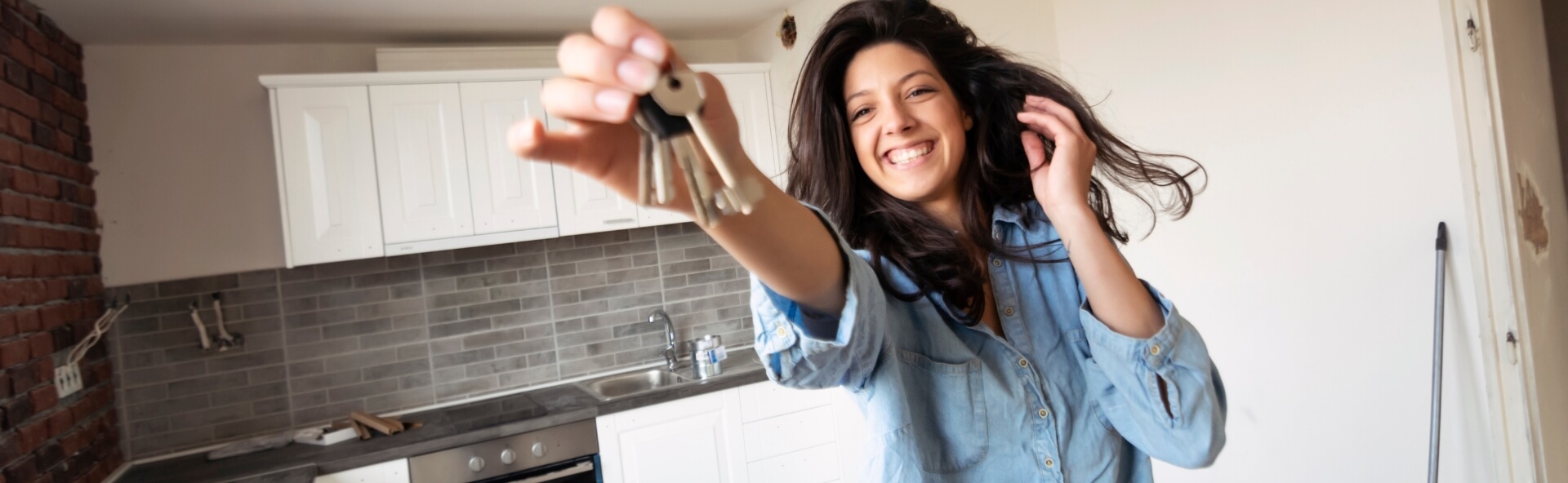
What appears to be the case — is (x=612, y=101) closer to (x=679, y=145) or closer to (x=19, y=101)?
(x=679, y=145)

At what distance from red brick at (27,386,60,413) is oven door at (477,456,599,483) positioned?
114 centimetres

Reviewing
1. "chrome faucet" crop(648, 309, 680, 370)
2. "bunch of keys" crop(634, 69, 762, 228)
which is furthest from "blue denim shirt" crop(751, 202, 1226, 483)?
"chrome faucet" crop(648, 309, 680, 370)

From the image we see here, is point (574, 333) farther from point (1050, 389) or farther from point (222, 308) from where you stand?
point (1050, 389)

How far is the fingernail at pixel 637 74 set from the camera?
20.1 inches

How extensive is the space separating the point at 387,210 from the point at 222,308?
0.72 m

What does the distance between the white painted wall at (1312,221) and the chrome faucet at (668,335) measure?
183cm

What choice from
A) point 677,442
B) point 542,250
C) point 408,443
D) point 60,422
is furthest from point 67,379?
point 677,442

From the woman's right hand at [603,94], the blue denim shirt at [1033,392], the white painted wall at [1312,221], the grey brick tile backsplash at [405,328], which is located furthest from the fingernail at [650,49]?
the grey brick tile backsplash at [405,328]

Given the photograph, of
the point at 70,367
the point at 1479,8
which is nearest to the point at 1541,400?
the point at 1479,8

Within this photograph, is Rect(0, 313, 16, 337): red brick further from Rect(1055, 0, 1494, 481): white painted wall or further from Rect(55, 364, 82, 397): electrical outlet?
Rect(1055, 0, 1494, 481): white painted wall

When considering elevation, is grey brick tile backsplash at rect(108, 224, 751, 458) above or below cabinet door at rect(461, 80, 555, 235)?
below

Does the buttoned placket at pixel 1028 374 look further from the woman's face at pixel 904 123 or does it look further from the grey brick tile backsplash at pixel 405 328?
the grey brick tile backsplash at pixel 405 328

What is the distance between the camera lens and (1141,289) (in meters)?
1.07

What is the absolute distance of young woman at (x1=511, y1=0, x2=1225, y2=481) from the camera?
1.00 m
